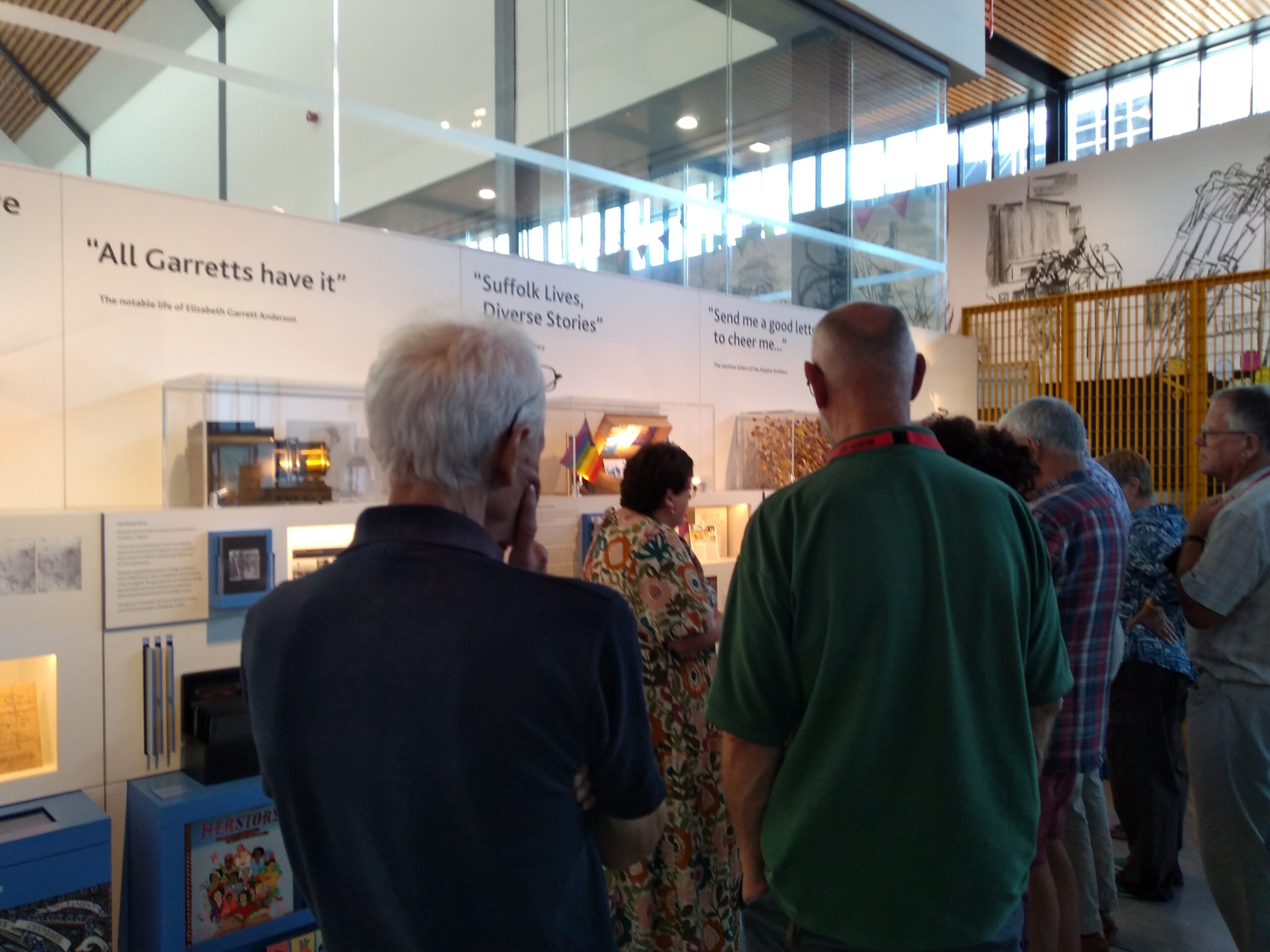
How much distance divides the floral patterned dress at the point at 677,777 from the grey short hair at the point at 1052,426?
113 cm

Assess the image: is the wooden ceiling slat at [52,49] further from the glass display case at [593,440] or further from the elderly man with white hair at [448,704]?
the elderly man with white hair at [448,704]

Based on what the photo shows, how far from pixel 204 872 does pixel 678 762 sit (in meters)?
1.39

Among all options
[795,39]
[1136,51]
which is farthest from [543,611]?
[1136,51]

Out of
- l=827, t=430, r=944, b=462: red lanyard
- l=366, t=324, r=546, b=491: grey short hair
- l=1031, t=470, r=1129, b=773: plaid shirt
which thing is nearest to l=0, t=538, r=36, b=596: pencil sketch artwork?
l=366, t=324, r=546, b=491: grey short hair

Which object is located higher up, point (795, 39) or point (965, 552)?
point (795, 39)

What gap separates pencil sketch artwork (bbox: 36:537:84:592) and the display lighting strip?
1893 millimetres

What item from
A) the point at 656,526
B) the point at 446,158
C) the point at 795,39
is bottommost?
the point at 656,526

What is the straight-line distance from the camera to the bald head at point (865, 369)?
167 cm

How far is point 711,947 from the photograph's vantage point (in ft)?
9.49

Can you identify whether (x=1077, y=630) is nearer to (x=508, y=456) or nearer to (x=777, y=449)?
(x=508, y=456)

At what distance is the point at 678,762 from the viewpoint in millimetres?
2867

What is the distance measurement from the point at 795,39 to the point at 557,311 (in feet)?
10.8

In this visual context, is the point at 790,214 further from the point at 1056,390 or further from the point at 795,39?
the point at 1056,390

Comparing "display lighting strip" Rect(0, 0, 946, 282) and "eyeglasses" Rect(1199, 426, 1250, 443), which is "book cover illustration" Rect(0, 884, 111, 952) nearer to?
"display lighting strip" Rect(0, 0, 946, 282)
